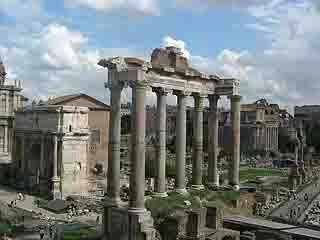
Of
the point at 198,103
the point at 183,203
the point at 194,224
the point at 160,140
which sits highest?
the point at 198,103

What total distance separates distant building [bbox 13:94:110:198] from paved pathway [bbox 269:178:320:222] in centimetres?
1811

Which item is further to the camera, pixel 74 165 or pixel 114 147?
pixel 74 165

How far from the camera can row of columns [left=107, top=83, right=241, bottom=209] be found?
16.8 meters

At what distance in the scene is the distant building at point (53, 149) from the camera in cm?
Answer: 3844

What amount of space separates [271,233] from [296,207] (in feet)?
47.9

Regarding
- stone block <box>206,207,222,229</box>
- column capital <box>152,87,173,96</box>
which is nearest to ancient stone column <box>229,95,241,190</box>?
column capital <box>152,87,173,96</box>

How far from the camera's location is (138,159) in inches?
664

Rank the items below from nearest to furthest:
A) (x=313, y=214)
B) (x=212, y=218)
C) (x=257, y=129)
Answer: (x=212, y=218), (x=313, y=214), (x=257, y=129)

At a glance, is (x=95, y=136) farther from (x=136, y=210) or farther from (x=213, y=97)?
(x=136, y=210)

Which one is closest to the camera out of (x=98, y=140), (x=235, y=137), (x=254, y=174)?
(x=235, y=137)

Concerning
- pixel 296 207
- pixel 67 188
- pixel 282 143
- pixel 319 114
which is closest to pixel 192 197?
pixel 296 207

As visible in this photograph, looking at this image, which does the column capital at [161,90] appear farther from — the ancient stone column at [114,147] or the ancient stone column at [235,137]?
the ancient stone column at [235,137]

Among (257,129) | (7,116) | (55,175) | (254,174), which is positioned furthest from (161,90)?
(257,129)

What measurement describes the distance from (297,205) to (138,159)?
18.6 metres
